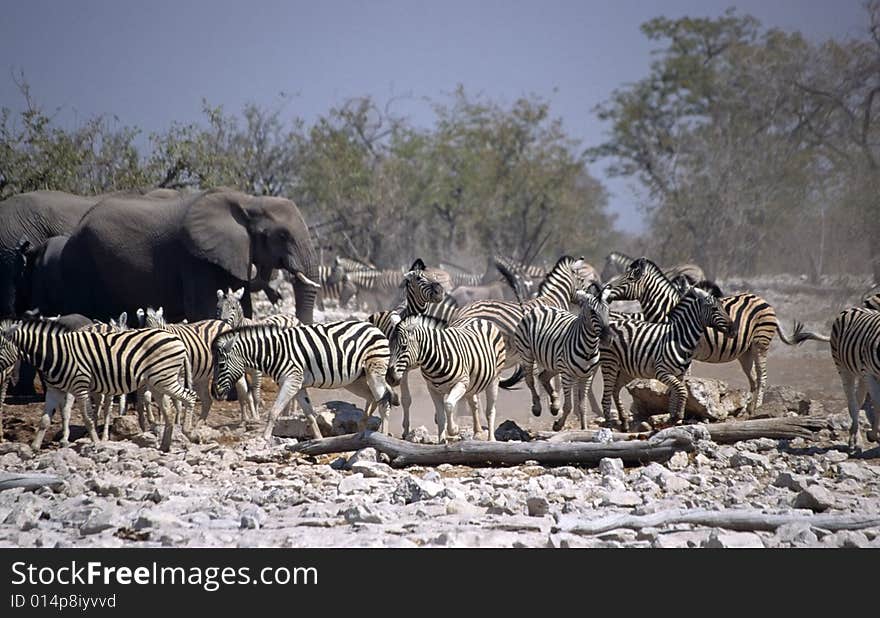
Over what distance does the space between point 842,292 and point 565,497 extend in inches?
630

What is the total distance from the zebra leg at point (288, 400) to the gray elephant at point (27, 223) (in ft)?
25.5

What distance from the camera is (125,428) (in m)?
11.7

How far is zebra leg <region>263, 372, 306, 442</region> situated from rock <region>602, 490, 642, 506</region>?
3620 millimetres

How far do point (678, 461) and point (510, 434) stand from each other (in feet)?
7.07

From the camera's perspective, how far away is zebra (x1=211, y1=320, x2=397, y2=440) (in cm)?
1048

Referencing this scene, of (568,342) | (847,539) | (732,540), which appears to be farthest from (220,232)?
(847,539)

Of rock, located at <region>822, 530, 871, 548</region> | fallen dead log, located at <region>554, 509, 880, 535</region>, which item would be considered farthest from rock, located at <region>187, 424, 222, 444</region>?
rock, located at <region>822, 530, 871, 548</region>

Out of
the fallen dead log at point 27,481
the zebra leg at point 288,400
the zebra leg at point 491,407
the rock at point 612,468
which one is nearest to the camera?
the rock at point 612,468

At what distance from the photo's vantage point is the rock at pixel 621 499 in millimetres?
7613

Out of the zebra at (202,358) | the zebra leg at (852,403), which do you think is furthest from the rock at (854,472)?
the zebra at (202,358)

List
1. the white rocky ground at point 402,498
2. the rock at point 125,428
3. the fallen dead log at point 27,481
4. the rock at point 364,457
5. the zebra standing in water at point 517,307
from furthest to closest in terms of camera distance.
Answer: the zebra standing in water at point 517,307 → the rock at point 125,428 → the rock at point 364,457 → the fallen dead log at point 27,481 → the white rocky ground at point 402,498

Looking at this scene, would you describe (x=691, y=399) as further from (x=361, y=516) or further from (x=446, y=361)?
(x=361, y=516)

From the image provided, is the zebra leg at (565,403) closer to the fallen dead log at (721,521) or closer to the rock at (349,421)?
the rock at (349,421)
